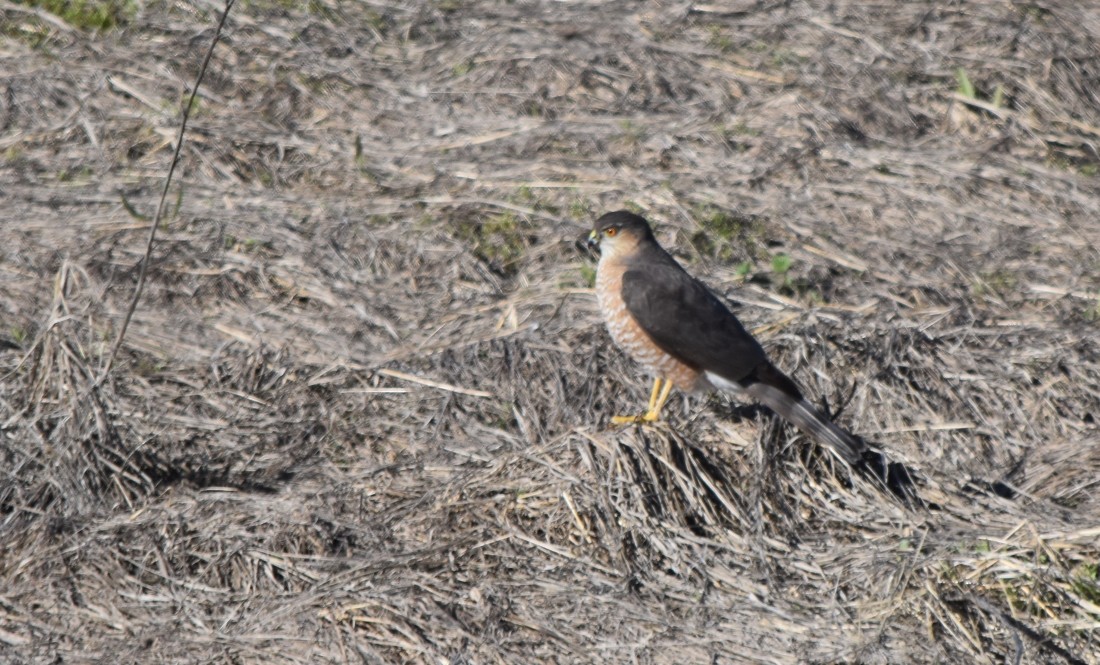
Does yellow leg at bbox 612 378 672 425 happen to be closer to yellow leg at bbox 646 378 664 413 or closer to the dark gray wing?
yellow leg at bbox 646 378 664 413

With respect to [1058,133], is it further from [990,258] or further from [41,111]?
[41,111]

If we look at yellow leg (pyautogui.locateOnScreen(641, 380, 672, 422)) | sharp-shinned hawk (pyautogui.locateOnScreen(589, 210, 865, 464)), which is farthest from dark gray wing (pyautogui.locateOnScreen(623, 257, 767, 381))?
yellow leg (pyautogui.locateOnScreen(641, 380, 672, 422))

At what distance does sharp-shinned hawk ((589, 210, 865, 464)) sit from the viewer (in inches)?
210

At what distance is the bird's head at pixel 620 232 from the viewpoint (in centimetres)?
583

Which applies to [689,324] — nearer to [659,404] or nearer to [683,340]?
[683,340]

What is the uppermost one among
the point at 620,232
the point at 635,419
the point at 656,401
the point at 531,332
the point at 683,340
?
the point at 620,232

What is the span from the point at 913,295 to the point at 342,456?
302cm

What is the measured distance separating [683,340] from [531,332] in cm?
108

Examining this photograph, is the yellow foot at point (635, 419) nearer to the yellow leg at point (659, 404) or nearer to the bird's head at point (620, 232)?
the yellow leg at point (659, 404)

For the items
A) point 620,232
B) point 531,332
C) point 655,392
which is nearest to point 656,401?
point 655,392

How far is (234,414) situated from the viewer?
19.0 feet

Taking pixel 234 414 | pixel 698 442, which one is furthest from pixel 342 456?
pixel 698 442

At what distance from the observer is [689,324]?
555 cm

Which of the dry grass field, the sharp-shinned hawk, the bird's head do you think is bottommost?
the dry grass field
